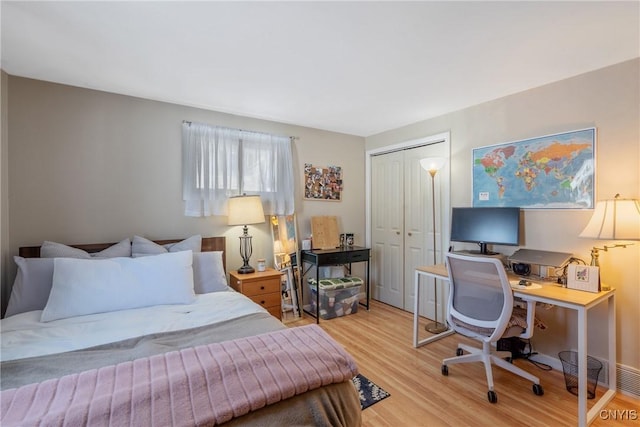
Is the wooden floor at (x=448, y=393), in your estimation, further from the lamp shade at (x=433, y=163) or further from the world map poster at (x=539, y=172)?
the lamp shade at (x=433, y=163)

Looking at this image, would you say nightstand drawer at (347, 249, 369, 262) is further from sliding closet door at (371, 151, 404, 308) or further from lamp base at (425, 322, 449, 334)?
lamp base at (425, 322, 449, 334)

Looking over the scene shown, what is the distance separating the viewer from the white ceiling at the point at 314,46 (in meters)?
1.56

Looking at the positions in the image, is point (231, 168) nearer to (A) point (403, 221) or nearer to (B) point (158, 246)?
(B) point (158, 246)

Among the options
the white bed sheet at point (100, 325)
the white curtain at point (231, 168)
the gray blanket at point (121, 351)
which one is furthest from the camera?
the white curtain at point (231, 168)

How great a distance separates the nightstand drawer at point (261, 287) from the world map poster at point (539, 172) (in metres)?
2.24

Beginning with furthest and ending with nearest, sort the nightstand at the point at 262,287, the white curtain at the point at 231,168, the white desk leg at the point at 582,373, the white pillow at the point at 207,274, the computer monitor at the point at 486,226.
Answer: the white curtain at the point at 231,168 → the nightstand at the point at 262,287 → the computer monitor at the point at 486,226 → the white pillow at the point at 207,274 → the white desk leg at the point at 582,373

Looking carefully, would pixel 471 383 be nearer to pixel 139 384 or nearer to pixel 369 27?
pixel 139 384

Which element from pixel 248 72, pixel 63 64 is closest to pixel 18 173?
pixel 63 64

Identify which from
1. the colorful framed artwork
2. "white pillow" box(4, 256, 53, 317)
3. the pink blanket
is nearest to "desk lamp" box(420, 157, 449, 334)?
the colorful framed artwork

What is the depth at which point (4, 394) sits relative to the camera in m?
0.99

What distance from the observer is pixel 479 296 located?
2088mm

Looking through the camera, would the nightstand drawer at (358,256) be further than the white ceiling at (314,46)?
Yes

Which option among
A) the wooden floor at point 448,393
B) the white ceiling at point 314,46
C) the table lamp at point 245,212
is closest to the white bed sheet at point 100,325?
→ the table lamp at point 245,212

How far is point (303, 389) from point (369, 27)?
1.92 meters
